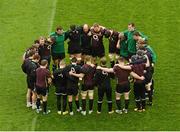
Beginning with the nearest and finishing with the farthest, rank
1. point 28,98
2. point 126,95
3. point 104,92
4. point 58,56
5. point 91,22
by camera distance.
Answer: point 104,92
point 126,95
point 28,98
point 58,56
point 91,22

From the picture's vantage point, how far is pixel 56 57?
17.8 metres

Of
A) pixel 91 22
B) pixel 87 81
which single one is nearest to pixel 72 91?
pixel 87 81

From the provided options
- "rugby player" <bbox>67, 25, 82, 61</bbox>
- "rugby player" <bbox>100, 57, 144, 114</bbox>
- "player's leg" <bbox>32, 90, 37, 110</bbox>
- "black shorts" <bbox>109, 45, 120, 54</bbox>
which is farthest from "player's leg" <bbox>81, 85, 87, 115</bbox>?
"black shorts" <bbox>109, 45, 120, 54</bbox>

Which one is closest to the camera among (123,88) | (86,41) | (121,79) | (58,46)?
(121,79)

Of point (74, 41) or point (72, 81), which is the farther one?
point (74, 41)

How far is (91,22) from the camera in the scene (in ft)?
68.0

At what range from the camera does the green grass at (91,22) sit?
1572cm

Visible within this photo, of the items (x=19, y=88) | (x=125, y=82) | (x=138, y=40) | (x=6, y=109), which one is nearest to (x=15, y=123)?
(x=6, y=109)

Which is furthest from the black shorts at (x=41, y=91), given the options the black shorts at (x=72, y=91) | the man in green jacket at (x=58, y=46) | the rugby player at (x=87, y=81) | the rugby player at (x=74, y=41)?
the rugby player at (x=74, y=41)

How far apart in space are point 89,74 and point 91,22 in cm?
559

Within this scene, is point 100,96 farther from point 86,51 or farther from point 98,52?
point 86,51

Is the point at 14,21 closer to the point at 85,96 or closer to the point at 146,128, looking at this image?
the point at 85,96

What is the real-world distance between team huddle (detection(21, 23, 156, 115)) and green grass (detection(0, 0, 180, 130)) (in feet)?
1.31

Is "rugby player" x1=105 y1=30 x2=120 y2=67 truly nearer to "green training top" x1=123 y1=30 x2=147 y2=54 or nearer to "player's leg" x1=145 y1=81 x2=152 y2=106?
"green training top" x1=123 y1=30 x2=147 y2=54
